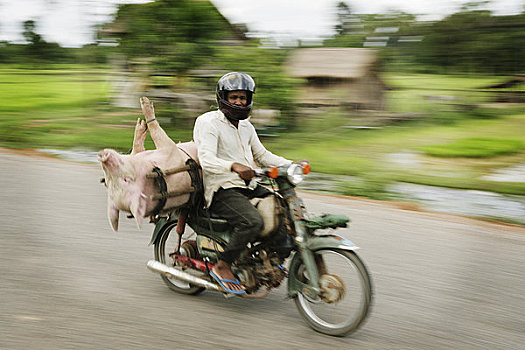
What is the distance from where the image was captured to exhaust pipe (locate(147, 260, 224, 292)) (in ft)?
13.8

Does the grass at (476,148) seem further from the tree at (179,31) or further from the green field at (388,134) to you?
the tree at (179,31)

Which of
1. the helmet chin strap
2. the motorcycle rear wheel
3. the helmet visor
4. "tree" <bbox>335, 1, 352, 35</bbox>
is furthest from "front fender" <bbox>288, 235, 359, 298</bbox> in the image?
"tree" <bbox>335, 1, 352, 35</bbox>

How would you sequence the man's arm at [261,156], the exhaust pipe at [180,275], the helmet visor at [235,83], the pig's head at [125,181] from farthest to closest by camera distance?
the man's arm at [261,156]
the exhaust pipe at [180,275]
the helmet visor at [235,83]
the pig's head at [125,181]

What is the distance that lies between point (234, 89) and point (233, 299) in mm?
1693

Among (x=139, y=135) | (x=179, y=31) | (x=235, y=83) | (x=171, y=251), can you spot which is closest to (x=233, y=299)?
(x=171, y=251)

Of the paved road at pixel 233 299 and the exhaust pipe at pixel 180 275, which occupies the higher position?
the exhaust pipe at pixel 180 275

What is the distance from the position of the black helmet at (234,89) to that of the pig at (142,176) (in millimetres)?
Result: 468

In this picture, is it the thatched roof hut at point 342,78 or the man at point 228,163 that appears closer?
the man at point 228,163

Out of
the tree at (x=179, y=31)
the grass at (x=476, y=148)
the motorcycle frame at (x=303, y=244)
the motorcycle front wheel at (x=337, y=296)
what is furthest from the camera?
the tree at (x=179, y=31)

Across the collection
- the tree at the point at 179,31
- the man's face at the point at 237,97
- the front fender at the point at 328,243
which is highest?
the tree at the point at 179,31

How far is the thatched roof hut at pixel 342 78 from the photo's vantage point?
18344 millimetres

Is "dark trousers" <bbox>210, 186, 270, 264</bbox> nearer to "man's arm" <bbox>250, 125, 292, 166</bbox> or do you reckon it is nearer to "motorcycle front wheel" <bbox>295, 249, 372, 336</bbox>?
"man's arm" <bbox>250, 125, 292, 166</bbox>

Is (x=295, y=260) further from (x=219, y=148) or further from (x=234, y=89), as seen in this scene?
(x=234, y=89)

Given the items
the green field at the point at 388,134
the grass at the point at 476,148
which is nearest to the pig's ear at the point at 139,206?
the green field at the point at 388,134
